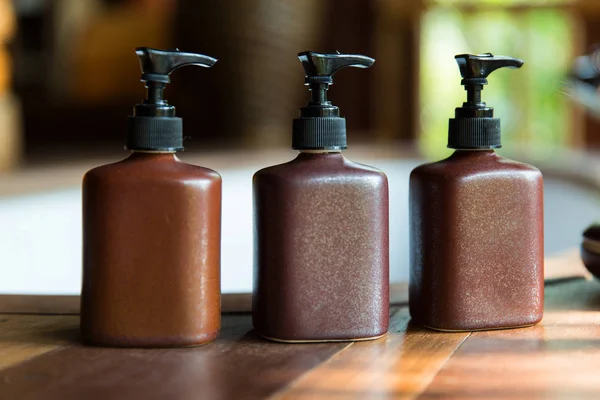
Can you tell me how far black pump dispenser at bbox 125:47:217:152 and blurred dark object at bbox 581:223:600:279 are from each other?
0.34 meters

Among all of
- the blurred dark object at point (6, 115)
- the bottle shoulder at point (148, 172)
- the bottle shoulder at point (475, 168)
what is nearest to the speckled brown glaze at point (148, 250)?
the bottle shoulder at point (148, 172)

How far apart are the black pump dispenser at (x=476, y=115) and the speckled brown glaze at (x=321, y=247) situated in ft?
0.23

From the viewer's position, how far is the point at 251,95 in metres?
2.26

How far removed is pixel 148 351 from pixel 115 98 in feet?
7.68

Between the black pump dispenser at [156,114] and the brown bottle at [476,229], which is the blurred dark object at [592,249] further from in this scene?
the black pump dispenser at [156,114]

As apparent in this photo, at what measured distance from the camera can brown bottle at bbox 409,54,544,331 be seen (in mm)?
513

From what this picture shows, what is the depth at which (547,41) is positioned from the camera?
11.5 ft

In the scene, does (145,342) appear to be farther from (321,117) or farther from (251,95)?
(251,95)

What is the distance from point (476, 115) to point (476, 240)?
0.26ft

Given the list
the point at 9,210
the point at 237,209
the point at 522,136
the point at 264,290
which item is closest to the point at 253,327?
the point at 264,290

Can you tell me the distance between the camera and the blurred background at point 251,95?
1426 millimetres

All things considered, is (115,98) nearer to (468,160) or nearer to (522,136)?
(522,136)

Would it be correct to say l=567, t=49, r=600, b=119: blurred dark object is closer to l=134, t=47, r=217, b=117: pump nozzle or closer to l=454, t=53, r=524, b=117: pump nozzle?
l=454, t=53, r=524, b=117: pump nozzle

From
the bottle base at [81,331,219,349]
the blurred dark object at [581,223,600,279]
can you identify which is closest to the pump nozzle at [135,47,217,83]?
the bottle base at [81,331,219,349]
